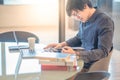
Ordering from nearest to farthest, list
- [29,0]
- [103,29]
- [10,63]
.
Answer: [10,63] < [103,29] < [29,0]

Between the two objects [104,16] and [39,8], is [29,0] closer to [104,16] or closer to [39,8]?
[39,8]

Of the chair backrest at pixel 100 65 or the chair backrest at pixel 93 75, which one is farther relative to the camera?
the chair backrest at pixel 100 65

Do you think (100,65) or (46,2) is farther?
(46,2)

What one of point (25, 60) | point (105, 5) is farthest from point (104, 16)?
point (105, 5)

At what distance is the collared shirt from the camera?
1.88 meters

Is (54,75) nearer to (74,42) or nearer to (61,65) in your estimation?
(61,65)

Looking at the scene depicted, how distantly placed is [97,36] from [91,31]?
0.08 metres

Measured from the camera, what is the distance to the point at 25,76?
1.56 m

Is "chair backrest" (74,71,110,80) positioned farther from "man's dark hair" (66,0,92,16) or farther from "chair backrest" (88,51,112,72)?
"man's dark hair" (66,0,92,16)

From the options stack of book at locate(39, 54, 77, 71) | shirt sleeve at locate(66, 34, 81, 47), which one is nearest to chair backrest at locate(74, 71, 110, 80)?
stack of book at locate(39, 54, 77, 71)

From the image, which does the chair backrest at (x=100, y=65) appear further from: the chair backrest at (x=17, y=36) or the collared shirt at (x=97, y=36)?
the chair backrest at (x=17, y=36)

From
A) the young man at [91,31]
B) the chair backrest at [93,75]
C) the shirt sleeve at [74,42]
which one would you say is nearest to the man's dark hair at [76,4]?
the young man at [91,31]

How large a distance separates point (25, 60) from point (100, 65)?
588 millimetres

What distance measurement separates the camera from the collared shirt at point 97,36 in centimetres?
188
